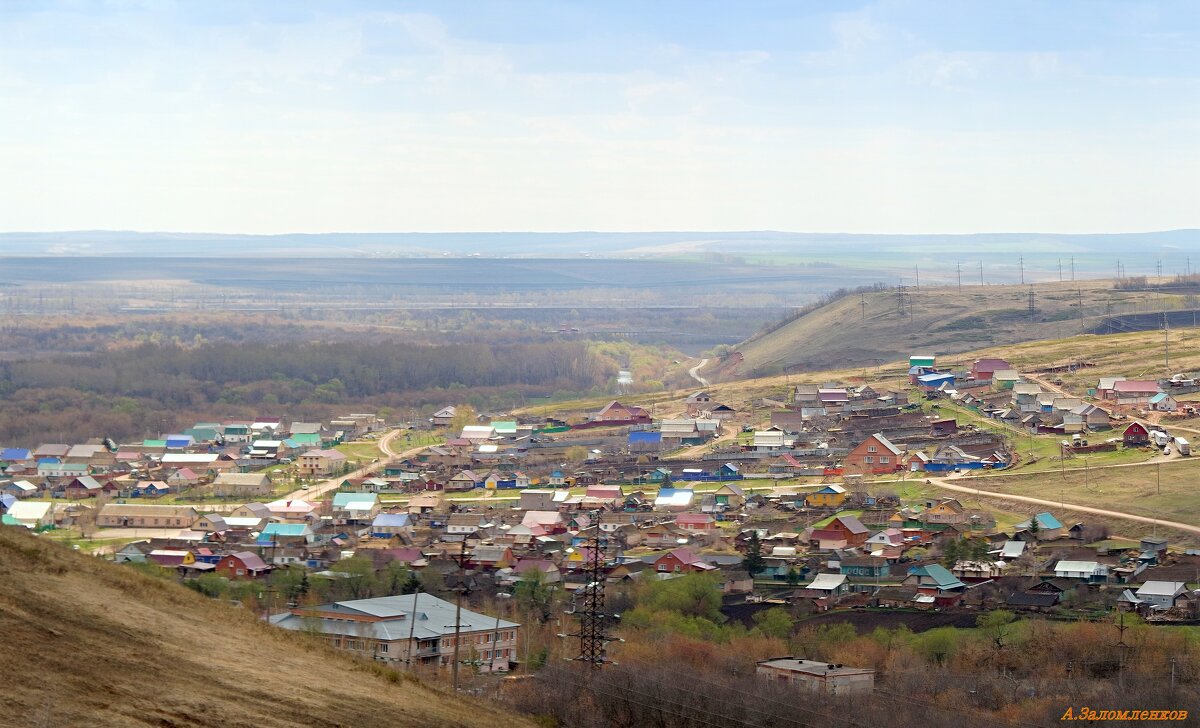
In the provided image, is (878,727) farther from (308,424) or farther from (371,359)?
(371,359)

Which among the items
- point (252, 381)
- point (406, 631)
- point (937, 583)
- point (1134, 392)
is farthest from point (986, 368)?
point (406, 631)

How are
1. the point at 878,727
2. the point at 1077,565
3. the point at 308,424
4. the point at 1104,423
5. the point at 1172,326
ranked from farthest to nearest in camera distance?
1. the point at 1172,326
2. the point at 308,424
3. the point at 1104,423
4. the point at 1077,565
5. the point at 878,727

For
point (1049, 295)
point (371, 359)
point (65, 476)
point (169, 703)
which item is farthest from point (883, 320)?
point (169, 703)

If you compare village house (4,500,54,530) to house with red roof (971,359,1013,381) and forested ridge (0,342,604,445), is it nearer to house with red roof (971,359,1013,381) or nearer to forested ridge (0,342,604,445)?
forested ridge (0,342,604,445)

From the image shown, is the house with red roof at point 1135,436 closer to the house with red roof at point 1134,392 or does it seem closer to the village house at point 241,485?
the house with red roof at point 1134,392

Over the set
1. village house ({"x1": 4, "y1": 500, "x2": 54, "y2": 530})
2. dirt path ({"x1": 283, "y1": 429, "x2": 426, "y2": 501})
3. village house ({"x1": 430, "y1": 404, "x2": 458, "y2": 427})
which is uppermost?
village house ({"x1": 4, "y1": 500, "x2": 54, "y2": 530})

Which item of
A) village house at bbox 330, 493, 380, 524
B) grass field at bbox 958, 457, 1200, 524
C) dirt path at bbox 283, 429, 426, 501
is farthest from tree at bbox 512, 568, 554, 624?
dirt path at bbox 283, 429, 426, 501

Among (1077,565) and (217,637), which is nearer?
(217,637)
